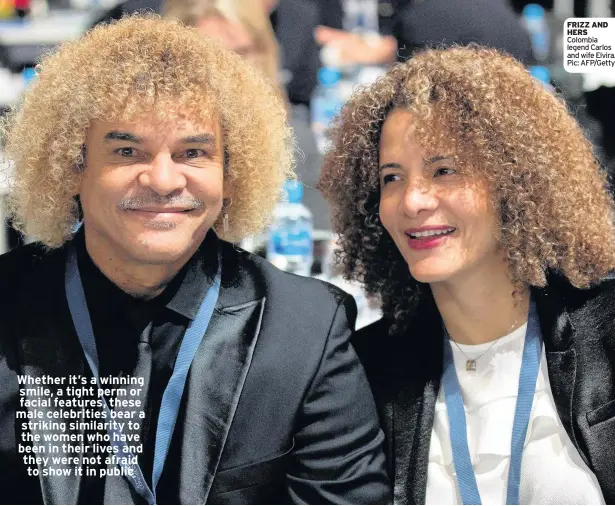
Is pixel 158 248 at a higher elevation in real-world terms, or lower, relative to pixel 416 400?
higher

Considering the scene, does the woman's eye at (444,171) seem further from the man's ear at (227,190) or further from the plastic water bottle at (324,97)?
the plastic water bottle at (324,97)

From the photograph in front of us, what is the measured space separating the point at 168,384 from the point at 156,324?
163mm

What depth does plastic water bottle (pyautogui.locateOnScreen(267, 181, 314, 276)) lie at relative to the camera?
2918mm

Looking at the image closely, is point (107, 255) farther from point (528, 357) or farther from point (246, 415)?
point (528, 357)

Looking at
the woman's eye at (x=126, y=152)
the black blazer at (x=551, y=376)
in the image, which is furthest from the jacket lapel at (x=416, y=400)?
the woman's eye at (x=126, y=152)

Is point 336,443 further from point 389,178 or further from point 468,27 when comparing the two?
point 468,27

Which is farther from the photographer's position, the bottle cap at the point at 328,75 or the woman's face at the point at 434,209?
→ the bottle cap at the point at 328,75

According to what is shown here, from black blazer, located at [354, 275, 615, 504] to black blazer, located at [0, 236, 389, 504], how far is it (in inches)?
3.7

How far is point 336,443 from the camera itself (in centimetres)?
193

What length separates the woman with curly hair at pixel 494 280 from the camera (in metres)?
1.96

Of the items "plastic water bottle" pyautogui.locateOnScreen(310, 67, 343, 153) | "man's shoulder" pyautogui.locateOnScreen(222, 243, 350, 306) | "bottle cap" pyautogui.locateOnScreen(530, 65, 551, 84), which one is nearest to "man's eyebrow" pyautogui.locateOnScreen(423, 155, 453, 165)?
"man's shoulder" pyautogui.locateOnScreen(222, 243, 350, 306)

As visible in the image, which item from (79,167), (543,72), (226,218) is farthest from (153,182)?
(543,72)

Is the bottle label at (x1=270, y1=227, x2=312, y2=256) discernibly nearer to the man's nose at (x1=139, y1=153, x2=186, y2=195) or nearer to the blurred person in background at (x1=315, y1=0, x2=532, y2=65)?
the blurred person in background at (x1=315, y1=0, x2=532, y2=65)

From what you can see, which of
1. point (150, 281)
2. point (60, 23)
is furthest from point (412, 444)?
point (60, 23)
